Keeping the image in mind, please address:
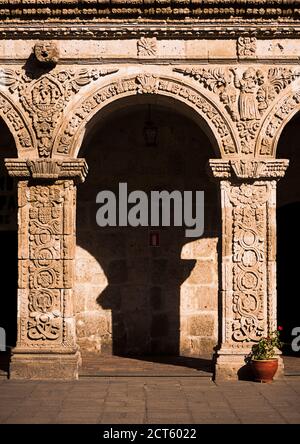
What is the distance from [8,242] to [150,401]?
492cm

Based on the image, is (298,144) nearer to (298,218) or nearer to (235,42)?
(298,218)

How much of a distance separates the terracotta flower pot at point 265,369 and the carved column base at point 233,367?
0.69 feet

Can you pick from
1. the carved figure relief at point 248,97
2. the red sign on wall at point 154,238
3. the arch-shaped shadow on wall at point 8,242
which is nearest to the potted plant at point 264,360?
the carved figure relief at point 248,97

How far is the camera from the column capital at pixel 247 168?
942cm

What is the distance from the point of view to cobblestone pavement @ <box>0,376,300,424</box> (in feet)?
22.2

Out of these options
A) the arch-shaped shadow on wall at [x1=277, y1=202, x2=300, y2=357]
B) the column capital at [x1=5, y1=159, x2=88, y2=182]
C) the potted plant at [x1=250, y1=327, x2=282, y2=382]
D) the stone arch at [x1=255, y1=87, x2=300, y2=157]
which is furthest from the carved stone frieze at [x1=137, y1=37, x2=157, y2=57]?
the potted plant at [x1=250, y1=327, x2=282, y2=382]

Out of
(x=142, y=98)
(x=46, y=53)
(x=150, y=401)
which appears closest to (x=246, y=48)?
(x=142, y=98)

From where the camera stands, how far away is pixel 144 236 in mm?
11641

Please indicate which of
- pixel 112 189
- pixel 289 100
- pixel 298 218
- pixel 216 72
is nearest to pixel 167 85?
pixel 216 72

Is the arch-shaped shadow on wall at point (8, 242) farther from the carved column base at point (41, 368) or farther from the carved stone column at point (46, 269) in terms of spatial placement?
the carved column base at point (41, 368)

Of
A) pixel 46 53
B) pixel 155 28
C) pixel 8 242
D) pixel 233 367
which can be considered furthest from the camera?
pixel 8 242

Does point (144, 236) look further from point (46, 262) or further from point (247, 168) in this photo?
A: point (247, 168)

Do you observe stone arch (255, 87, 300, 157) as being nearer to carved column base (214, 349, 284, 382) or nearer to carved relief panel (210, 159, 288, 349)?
carved relief panel (210, 159, 288, 349)

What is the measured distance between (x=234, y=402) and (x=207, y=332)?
381 cm
